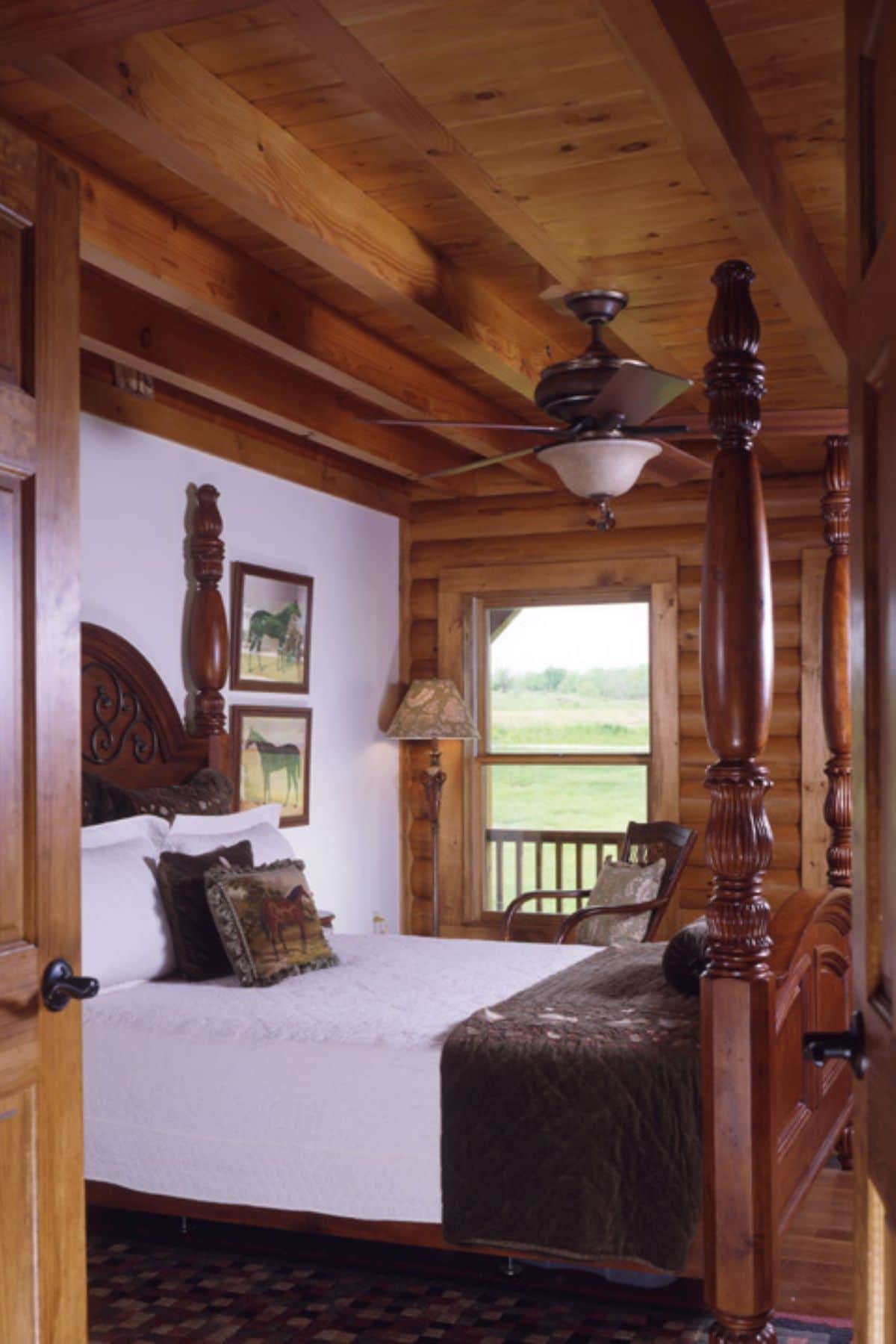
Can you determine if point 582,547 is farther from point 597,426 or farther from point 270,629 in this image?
point 597,426

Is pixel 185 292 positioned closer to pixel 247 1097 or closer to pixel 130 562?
pixel 130 562

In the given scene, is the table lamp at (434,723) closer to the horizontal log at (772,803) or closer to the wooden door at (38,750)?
the horizontal log at (772,803)

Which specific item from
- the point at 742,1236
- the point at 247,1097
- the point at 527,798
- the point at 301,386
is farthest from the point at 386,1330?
the point at 527,798

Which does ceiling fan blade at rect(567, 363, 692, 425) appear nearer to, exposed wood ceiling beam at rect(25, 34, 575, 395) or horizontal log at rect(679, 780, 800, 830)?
exposed wood ceiling beam at rect(25, 34, 575, 395)

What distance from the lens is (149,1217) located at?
4027mm

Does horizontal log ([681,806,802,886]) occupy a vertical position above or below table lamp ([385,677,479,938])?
below

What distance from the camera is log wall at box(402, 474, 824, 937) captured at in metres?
6.37

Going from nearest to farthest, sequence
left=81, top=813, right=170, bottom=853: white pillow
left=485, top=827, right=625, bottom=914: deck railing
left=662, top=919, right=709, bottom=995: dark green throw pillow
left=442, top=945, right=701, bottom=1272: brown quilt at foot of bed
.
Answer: left=442, top=945, right=701, bottom=1272: brown quilt at foot of bed, left=662, top=919, right=709, bottom=995: dark green throw pillow, left=81, top=813, right=170, bottom=853: white pillow, left=485, top=827, right=625, bottom=914: deck railing

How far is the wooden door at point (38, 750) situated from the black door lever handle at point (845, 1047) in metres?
1.11

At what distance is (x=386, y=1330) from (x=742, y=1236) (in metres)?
0.91

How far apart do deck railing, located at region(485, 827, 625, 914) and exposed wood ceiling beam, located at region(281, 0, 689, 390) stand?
3458mm

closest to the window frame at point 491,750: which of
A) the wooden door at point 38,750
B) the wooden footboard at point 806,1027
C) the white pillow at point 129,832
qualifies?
the wooden footboard at point 806,1027

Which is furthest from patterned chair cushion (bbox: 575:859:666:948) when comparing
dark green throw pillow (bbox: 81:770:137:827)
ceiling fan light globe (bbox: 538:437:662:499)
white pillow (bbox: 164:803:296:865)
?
ceiling fan light globe (bbox: 538:437:662:499)

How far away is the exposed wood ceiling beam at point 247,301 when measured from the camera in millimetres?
3494
